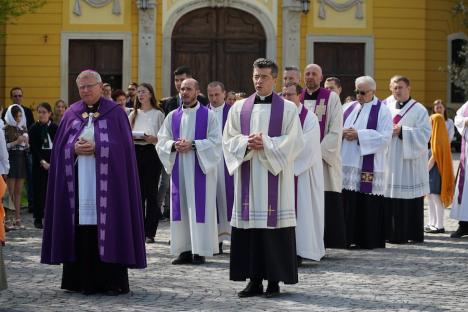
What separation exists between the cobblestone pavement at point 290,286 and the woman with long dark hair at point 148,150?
1.65ft

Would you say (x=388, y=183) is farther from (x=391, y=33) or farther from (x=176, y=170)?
(x=391, y=33)

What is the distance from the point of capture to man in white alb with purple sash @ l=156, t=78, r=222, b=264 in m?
11.8

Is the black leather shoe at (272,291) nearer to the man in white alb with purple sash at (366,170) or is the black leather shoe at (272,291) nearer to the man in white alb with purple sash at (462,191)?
the man in white alb with purple sash at (366,170)

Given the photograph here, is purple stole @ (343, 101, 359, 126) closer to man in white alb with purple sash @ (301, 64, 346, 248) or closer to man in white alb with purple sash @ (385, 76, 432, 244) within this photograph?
man in white alb with purple sash @ (385, 76, 432, 244)

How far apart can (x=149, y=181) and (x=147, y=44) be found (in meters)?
14.6

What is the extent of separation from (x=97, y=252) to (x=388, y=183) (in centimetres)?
578

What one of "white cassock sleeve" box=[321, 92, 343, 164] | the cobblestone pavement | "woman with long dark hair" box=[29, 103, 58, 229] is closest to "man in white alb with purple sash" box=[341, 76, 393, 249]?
the cobblestone pavement

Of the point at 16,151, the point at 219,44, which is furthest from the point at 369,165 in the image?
the point at 219,44

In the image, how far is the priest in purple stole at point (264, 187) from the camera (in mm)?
9312

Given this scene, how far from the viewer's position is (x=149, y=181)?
13555mm

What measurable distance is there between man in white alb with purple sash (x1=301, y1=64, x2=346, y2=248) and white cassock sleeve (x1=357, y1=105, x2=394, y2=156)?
909mm

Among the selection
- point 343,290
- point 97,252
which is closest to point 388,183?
point 343,290

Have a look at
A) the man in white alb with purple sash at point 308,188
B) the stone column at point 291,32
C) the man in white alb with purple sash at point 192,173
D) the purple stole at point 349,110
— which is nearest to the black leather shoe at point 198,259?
the man in white alb with purple sash at point 192,173

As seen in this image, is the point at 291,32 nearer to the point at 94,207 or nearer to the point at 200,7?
the point at 200,7
